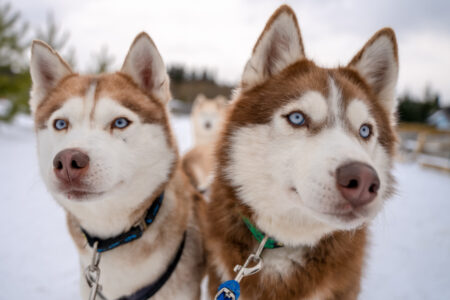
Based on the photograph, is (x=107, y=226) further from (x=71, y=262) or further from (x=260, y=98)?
(x=71, y=262)

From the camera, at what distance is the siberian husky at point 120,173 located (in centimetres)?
149

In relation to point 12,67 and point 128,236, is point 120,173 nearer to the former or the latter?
point 128,236

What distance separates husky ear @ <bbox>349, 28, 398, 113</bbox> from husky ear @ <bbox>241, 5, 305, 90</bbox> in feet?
1.44

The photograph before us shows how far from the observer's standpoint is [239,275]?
4.60 feet

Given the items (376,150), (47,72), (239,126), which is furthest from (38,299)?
(376,150)

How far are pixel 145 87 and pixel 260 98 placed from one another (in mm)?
1011

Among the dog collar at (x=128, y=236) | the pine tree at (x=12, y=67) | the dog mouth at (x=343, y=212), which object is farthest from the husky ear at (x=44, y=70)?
the pine tree at (x=12, y=67)

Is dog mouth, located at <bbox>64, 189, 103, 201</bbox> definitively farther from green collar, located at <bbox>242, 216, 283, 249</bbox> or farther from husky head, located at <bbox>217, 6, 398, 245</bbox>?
green collar, located at <bbox>242, 216, 283, 249</bbox>

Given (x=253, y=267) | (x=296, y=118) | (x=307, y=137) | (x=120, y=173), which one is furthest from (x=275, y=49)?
(x=253, y=267)

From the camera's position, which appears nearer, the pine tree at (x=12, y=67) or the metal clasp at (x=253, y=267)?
the metal clasp at (x=253, y=267)

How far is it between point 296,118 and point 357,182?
51 cm

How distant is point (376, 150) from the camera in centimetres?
156

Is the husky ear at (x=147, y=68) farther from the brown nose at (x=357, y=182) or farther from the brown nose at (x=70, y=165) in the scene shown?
the brown nose at (x=357, y=182)

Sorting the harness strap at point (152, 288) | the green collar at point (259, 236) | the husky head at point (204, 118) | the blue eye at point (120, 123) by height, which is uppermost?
the blue eye at point (120, 123)
